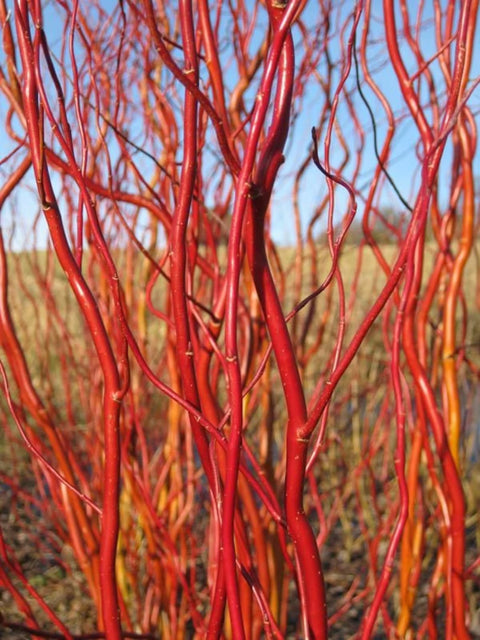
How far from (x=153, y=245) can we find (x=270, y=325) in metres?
1.23

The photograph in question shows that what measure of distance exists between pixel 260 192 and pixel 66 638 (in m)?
0.52

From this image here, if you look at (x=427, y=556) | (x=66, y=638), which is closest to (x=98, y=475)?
(x=66, y=638)

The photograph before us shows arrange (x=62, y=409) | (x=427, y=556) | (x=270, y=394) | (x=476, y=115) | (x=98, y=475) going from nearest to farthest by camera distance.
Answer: (x=476, y=115) → (x=270, y=394) → (x=98, y=475) → (x=427, y=556) → (x=62, y=409)

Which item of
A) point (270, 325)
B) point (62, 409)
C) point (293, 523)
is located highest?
point (270, 325)

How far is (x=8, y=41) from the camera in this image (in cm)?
93

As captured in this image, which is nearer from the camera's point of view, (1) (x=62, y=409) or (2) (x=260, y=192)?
(2) (x=260, y=192)

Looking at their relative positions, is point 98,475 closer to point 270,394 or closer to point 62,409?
point 270,394

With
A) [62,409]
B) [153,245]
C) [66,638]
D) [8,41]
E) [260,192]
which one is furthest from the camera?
[62,409]

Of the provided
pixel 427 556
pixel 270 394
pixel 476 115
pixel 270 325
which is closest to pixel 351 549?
pixel 427 556

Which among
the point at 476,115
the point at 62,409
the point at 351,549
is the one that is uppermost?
the point at 476,115

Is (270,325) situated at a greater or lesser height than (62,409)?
greater

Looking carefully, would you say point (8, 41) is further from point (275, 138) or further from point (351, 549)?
point (351, 549)

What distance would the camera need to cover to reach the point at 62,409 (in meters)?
4.71

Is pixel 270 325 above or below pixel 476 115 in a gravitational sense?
below
